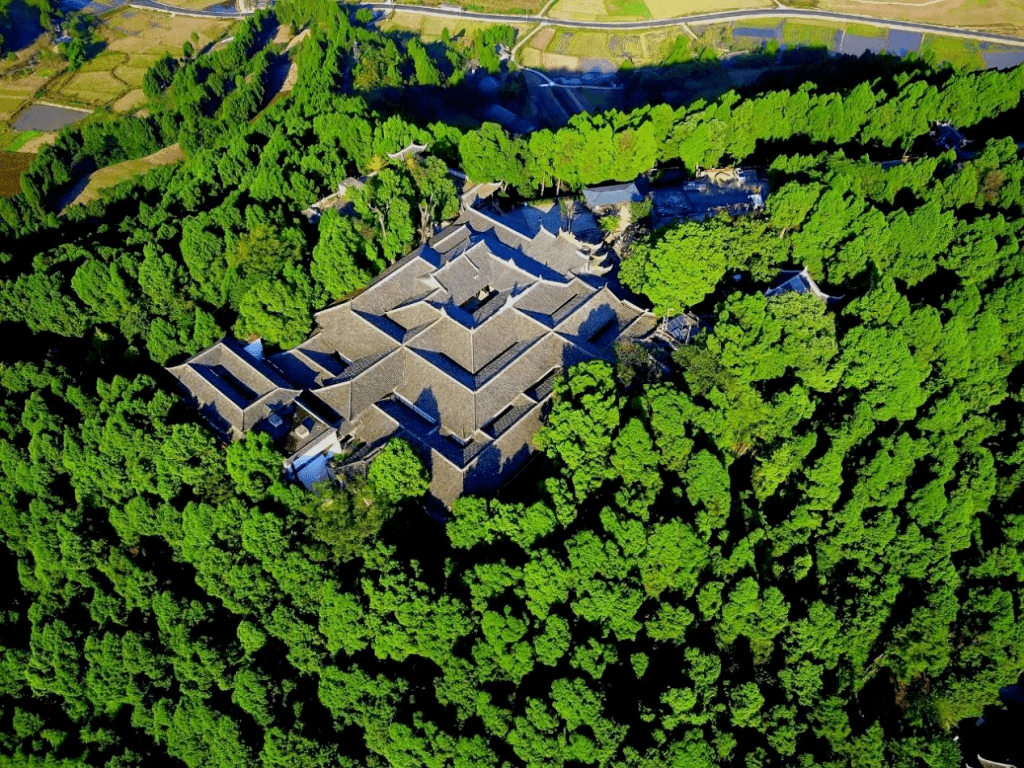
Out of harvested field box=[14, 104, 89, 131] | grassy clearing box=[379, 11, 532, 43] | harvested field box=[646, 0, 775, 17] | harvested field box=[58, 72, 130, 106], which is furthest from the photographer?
harvested field box=[646, 0, 775, 17]

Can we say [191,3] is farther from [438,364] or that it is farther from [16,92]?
[438,364]

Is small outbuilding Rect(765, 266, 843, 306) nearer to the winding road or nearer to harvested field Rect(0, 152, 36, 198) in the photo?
the winding road

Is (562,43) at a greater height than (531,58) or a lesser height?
greater

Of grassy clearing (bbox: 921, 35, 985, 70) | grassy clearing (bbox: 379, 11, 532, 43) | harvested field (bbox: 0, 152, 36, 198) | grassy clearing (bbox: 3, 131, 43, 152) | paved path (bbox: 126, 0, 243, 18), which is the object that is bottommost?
harvested field (bbox: 0, 152, 36, 198)

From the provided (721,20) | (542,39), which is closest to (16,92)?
(542,39)

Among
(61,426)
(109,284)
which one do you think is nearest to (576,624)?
(61,426)

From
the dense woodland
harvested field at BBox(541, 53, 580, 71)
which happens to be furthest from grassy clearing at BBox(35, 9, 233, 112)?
the dense woodland

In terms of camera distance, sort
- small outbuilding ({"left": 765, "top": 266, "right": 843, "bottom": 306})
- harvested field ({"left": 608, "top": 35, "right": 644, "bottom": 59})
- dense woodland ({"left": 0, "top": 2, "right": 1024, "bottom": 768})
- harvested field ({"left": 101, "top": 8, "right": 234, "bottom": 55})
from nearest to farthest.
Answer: dense woodland ({"left": 0, "top": 2, "right": 1024, "bottom": 768}) < small outbuilding ({"left": 765, "top": 266, "right": 843, "bottom": 306}) < harvested field ({"left": 608, "top": 35, "right": 644, "bottom": 59}) < harvested field ({"left": 101, "top": 8, "right": 234, "bottom": 55})
